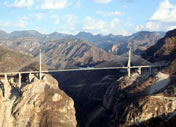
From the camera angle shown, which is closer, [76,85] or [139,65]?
[139,65]

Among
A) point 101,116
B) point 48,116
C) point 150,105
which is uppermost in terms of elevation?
point 150,105

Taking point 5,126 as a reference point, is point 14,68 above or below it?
above

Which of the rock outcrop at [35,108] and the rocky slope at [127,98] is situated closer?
the rocky slope at [127,98]

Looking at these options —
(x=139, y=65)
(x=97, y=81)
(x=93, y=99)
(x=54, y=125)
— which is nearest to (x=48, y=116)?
(x=54, y=125)

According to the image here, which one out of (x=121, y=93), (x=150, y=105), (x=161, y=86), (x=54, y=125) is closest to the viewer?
(x=150, y=105)

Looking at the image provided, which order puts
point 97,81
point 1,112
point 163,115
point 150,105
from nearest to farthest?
point 163,115
point 150,105
point 1,112
point 97,81

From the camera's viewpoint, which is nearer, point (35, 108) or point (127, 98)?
point (35, 108)

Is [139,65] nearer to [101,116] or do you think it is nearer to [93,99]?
[93,99]

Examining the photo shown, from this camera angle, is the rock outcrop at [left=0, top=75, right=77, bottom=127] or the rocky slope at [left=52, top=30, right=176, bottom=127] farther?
the rock outcrop at [left=0, top=75, right=77, bottom=127]
